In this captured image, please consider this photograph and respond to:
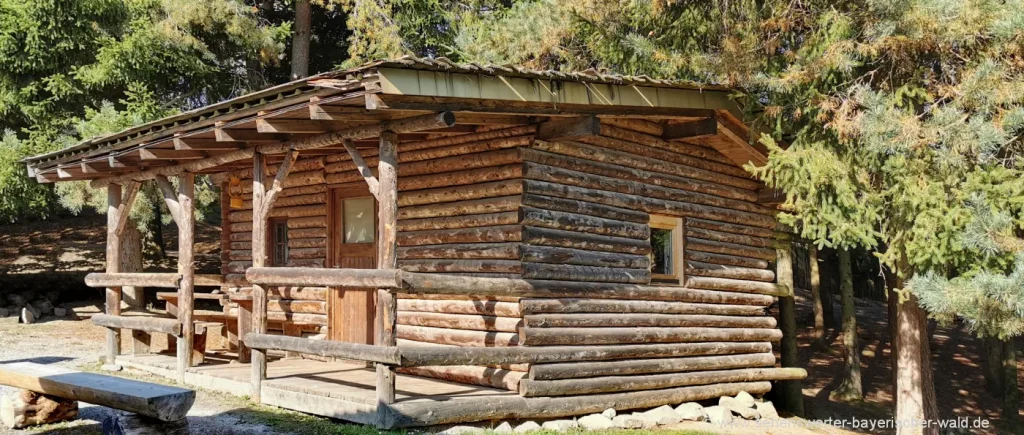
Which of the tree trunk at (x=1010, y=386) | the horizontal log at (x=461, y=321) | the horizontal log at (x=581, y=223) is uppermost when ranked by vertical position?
the horizontal log at (x=581, y=223)

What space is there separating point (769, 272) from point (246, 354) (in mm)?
8184

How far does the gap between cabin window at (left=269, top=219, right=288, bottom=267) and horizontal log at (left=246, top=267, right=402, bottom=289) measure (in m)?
3.95

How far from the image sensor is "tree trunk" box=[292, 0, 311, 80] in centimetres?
2189

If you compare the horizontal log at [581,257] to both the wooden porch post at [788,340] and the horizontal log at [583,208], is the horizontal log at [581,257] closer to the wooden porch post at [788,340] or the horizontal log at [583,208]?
the horizontal log at [583,208]

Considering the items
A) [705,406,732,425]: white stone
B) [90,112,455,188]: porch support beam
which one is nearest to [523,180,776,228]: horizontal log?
[90,112,455,188]: porch support beam

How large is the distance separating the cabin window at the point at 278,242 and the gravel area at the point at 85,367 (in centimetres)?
274

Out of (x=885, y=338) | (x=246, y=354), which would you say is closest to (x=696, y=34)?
(x=246, y=354)

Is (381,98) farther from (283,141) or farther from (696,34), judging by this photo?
(696,34)

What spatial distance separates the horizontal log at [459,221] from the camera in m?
10.3

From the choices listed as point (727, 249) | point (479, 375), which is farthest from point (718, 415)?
point (479, 375)

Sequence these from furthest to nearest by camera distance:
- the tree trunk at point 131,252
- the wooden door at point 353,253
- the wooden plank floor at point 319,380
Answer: the tree trunk at point 131,252 < the wooden door at point 353,253 < the wooden plank floor at point 319,380

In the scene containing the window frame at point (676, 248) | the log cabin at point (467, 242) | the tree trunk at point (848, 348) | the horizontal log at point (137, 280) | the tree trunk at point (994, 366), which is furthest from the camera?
the tree trunk at point (994, 366)

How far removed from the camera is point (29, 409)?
8.76m

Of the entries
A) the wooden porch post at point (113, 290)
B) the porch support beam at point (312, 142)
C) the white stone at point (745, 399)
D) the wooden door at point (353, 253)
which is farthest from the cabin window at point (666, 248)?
the wooden porch post at point (113, 290)
